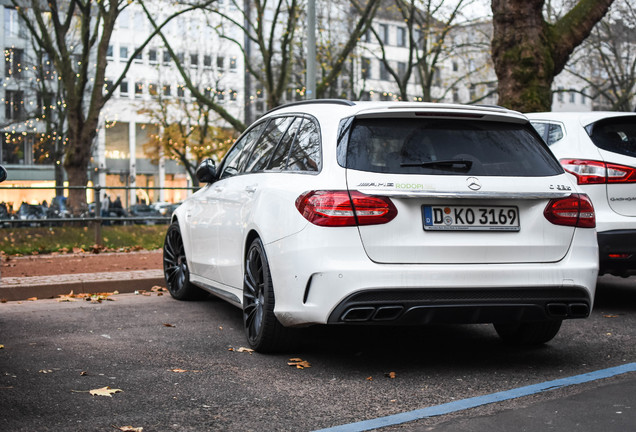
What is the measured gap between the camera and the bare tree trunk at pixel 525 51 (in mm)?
14383

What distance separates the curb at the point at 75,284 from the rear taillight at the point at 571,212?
19.4ft

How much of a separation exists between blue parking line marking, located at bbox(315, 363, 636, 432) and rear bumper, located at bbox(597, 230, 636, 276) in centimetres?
208

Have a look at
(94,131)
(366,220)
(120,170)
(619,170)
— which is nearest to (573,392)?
(366,220)

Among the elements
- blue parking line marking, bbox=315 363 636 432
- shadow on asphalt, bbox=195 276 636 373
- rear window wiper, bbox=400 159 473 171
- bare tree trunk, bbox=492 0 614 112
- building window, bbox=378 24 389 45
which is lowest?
shadow on asphalt, bbox=195 276 636 373

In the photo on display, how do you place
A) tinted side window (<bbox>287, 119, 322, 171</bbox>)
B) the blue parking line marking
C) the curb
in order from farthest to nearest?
1. the curb
2. tinted side window (<bbox>287, 119, 322, 171</bbox>)
3. the blue parking line marking

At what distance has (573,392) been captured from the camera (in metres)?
5.01

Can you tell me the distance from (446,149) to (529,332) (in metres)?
1.63

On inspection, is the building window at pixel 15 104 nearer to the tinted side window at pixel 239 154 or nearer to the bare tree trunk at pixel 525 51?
the bare tree trunk at pixel 525 51

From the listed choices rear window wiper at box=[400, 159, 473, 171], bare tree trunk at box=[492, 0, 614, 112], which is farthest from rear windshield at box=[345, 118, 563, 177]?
bare tree trunk at box=[492, 0, 614, 112]

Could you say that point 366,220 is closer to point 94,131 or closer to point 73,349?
point 73,349

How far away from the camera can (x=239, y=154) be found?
7.75 m

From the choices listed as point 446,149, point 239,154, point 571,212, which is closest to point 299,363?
point 446,149

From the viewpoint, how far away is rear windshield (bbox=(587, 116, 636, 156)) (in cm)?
798

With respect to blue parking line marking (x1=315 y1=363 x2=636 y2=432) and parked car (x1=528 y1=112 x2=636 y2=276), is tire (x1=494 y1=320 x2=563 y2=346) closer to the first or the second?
blue parking line marking (x1=315 y1=363 x2=636 y2=432)
